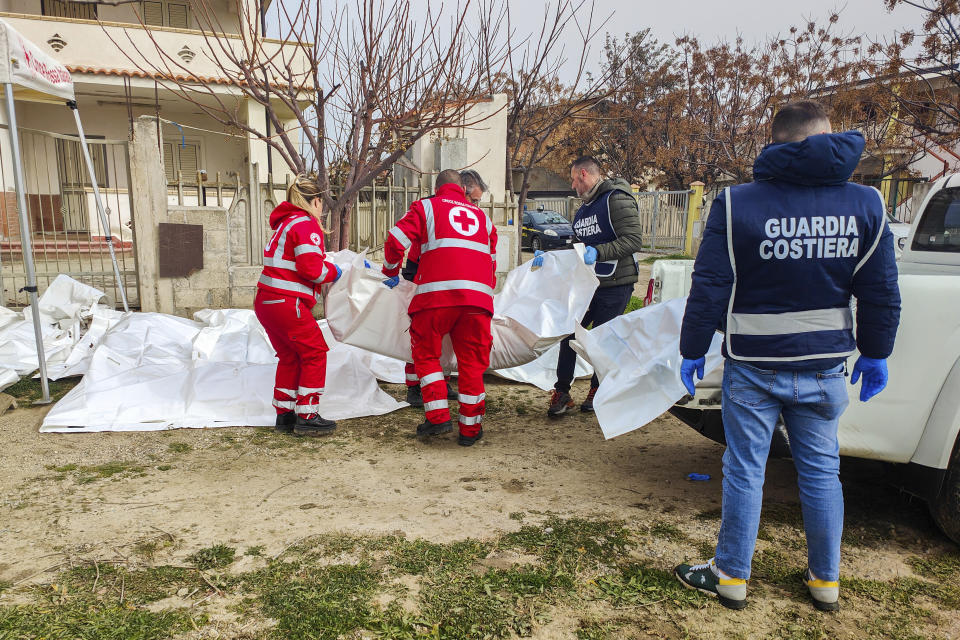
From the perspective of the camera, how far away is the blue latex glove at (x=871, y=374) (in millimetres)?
2375

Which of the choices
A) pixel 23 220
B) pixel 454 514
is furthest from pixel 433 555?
pixel 23 220

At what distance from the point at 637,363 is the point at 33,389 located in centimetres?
479

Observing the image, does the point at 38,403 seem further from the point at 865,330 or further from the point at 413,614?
the point at 865,330

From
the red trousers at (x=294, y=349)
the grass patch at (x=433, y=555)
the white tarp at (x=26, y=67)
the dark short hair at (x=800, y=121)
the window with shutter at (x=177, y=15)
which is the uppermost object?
the window with shutter at (x=177, y=15)

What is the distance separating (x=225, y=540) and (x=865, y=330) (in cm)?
271

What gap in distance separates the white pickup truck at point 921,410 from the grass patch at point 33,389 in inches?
203


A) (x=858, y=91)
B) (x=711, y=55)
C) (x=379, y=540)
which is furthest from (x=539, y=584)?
(x=711, y=55)

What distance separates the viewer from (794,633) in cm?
223

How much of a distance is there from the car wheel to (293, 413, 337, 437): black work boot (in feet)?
11.0

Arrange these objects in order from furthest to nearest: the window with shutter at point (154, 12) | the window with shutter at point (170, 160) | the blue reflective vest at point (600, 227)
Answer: the window with shutter at point (154, 12) → the window with shutter at point (170, 160) → the blue reflective vest at point (600, 227)

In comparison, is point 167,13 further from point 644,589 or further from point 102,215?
point 644,589

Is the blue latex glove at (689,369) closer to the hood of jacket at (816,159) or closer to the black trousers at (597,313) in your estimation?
the hood of jacket at (816,159)

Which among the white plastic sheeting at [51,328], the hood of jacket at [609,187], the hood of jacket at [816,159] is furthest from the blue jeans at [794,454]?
the white plastic sheeting at [51,328]

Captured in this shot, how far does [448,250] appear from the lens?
409 cm
